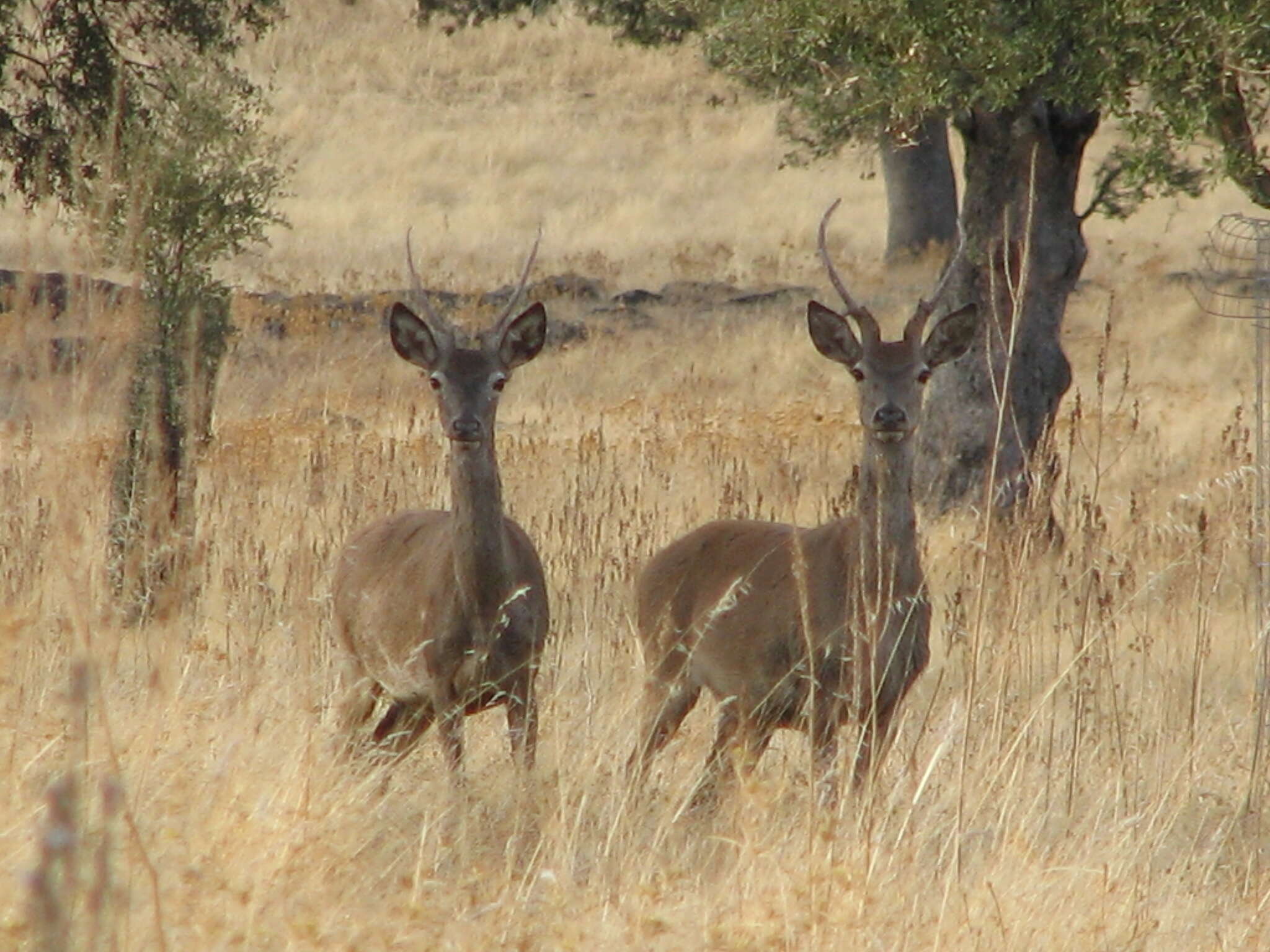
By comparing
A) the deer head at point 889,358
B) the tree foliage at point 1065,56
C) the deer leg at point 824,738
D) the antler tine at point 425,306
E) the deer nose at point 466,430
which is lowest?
the deer leg at point 824,738

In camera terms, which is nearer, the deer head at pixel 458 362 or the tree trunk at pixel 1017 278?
the deer head at pixel 458 362

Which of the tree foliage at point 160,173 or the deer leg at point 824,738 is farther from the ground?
the tree foliage at point 160,173

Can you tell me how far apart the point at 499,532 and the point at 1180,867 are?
256 cm

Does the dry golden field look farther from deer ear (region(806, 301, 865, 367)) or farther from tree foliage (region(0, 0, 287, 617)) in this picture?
deer ear (region(806, 301, 865, 367))

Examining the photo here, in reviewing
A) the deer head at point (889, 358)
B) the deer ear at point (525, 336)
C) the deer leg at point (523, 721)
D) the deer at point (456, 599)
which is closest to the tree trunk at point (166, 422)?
the deer at point (456, 599)

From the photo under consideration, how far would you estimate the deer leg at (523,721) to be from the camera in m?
6.25

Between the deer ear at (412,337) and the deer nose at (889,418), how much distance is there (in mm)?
1681

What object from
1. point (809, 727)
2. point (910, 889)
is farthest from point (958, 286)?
point (910, 889)

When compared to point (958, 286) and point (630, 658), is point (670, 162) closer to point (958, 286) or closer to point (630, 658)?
point (958, 286)

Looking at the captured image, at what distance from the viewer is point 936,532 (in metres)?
11.9

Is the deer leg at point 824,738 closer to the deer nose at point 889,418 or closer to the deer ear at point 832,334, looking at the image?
the deer nose at point 889,418

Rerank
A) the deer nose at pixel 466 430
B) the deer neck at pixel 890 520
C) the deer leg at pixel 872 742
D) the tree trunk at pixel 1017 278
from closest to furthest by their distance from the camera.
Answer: the deer leg at pixel 872 742 → the deer neck at pixel 890 520 → the deer nose at pixel 466 430 → the tree trunk at pixel 1017 278

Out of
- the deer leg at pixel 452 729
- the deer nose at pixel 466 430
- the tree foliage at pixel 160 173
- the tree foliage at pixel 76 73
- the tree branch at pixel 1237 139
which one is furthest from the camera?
the tree foliage at pixel 76 73

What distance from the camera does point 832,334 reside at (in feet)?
22.9
